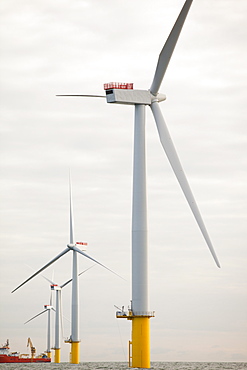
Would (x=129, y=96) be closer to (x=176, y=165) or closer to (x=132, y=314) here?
(x=176, y=165)

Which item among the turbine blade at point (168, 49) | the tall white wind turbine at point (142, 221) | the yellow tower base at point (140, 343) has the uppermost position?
the turbine blade at point (168, 49)

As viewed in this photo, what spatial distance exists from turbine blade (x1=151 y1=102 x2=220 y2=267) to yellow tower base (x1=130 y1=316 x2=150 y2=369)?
1431 centimetres

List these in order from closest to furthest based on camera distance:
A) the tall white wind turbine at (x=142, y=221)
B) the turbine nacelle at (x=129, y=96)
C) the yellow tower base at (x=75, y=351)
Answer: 1. the tall white wind turbine at (x=142, y=221)
2. the turbine nacelle at (x=129, y=96)
3. the yellow tower base at (x=75, y=351)

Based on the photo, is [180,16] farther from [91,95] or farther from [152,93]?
[91,95]

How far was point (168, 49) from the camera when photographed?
240 feet

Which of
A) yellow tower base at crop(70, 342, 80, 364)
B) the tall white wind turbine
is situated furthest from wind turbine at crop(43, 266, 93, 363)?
the tall white wind turbine

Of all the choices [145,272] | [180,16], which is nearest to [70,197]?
[145,272]

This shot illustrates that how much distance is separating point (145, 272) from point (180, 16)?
28.7 m

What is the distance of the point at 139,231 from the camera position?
76125 millimetres

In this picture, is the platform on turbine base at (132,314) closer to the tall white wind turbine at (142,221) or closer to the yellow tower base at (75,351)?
the tall white wind turbine at (142,221)

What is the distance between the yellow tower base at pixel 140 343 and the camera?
75294 mm

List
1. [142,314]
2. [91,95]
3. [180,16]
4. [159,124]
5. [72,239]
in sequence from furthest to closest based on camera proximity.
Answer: [72,239]
[91,95]
[159,124]
[142,314]
[180,16]

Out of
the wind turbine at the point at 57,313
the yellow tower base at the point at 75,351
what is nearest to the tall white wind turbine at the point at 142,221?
the yellow tower base at the point at 75,351

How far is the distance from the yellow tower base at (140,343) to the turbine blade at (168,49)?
92.0 feet
